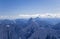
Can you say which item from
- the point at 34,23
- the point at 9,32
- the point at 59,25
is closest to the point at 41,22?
the point at 34,23

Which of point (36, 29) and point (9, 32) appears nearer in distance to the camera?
point (9, 32)

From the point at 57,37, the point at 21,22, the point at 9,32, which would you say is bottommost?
the point at 57,37

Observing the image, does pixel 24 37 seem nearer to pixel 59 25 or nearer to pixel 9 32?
pixel 9 32

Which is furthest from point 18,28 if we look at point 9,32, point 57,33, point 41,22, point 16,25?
point 57,33

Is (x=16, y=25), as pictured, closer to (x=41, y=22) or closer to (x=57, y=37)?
(x=41, y=22)

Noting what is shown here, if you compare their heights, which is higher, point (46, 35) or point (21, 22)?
point (21, 22)

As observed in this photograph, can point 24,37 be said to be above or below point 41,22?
below
